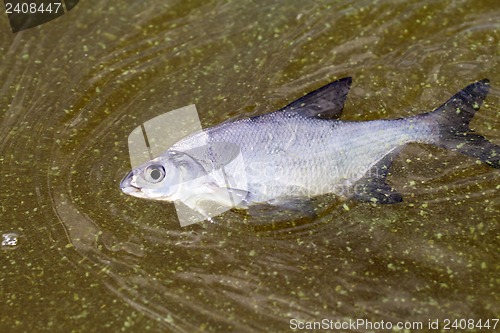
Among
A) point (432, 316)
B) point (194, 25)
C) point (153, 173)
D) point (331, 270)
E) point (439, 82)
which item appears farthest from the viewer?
point (194, 25)

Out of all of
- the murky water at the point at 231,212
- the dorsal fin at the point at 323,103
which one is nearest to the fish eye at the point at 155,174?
the murky water at the point at 231,212

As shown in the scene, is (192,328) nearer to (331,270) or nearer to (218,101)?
(331,270)

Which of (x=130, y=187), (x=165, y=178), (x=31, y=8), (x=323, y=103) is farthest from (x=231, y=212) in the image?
(x=31, y=8)

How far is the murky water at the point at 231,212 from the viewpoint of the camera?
3436 millimetres

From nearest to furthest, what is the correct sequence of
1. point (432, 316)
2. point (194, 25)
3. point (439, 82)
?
point (432, 316) → point (439, 82) → point (194, 25)

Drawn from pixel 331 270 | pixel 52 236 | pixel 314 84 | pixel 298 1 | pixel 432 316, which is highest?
pixel 298 1

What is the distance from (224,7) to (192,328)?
3.05 m

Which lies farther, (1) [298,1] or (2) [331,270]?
(1) [298,1]

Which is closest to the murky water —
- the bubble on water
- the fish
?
the bubble on water

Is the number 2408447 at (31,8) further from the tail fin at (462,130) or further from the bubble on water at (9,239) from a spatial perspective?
the tail fin at (462,130)

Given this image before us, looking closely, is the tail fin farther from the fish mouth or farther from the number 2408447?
the number 2408447

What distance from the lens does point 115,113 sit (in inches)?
181

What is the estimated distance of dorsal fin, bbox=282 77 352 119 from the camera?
12.9ft

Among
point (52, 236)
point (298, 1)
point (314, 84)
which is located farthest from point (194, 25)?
point (52, 236)
